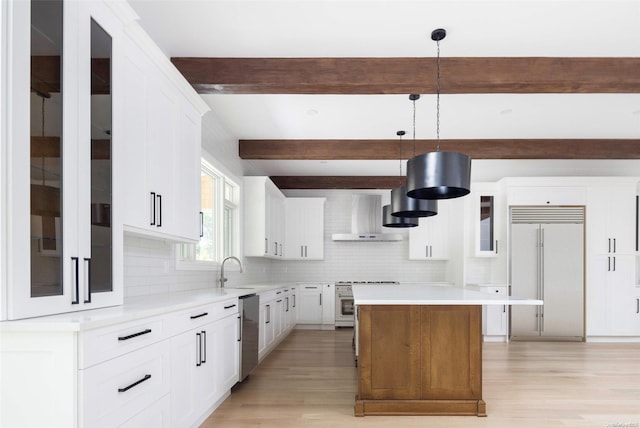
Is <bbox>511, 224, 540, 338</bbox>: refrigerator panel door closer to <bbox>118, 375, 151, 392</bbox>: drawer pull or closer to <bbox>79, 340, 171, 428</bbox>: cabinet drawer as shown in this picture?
<bbox>79, 340, 171, 428</bbox>: cabinet drawer

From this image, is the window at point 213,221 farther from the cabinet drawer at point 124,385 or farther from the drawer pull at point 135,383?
the drawer pull at point 135,383

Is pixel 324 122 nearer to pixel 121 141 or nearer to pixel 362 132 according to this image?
pixel 362 132

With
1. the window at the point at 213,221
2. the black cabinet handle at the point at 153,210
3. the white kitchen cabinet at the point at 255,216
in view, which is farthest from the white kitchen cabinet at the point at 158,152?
the white kitchen cabinet at the point at 255,216

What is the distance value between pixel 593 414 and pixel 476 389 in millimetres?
917

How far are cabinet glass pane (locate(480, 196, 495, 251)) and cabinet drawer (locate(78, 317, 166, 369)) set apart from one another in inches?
221

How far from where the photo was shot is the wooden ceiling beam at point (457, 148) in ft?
18.2

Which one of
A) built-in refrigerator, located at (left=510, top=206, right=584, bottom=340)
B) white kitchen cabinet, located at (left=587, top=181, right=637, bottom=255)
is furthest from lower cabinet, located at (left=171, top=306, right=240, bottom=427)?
white kitchen cabinet, located at (left=587, top=181, right=637, bottom=255)

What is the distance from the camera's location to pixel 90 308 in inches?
76.5

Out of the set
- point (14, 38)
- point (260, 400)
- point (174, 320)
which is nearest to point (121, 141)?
point (14, 38)

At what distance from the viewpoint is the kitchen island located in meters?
3.24

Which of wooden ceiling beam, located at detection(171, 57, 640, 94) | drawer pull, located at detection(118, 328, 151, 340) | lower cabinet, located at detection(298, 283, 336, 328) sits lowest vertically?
lower cabinet, located at detection(298, 283, 336, 328)

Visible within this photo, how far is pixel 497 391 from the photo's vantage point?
3818 millimetres

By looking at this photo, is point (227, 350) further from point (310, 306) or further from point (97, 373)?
point (310, 306)

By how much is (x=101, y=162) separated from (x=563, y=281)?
21.2 ft
